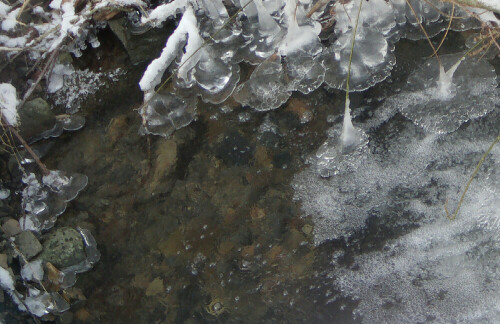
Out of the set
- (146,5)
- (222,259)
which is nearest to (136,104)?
(146,5)

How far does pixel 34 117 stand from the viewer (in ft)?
8.27

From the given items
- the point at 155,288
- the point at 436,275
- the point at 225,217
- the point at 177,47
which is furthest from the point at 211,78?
the point at 436,275

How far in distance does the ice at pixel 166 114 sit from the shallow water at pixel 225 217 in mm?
47

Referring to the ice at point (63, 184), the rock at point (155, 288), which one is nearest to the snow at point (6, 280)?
the ice at point (63, 184)

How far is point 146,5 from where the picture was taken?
264 cm

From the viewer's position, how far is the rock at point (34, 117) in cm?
251

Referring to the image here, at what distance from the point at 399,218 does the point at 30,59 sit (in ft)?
6.12

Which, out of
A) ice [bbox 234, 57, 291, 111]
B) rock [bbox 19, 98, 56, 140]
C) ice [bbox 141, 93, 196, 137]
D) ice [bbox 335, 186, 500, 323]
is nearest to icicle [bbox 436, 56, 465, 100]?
ice [bbox 335, 186, 500, 323]

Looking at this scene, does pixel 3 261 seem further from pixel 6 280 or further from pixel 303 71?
pixel 303 71

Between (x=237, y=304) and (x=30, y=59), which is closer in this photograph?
(x=237, y=304)

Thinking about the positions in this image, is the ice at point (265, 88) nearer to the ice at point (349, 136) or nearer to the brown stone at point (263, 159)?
the brown stone at point (263, 159)

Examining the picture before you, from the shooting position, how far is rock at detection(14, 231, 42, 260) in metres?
2.43

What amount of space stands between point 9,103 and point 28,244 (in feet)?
2.10

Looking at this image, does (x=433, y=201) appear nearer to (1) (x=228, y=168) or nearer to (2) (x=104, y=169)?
(1) (x=228, y=168)
